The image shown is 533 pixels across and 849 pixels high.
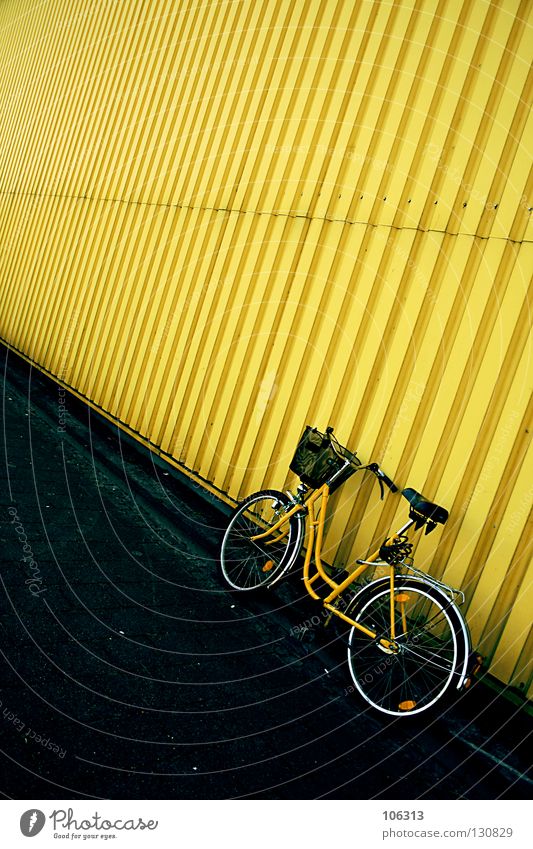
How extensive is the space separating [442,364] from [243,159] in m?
3.20

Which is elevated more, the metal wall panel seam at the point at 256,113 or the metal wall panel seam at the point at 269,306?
the metal wall panel seam at the point at 256,113

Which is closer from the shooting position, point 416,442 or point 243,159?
point 416,442

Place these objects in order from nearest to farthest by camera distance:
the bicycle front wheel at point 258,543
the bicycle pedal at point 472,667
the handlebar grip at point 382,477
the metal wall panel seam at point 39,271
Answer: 1. the bicycle pedal at point 472,667
2. the handlebar grip at point 382,477
3. the bicycle front wheel at point 258,543
4. the metal wall panel seam at point 39,271

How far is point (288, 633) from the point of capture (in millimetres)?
4594

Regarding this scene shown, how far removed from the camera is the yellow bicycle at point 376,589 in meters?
3.76

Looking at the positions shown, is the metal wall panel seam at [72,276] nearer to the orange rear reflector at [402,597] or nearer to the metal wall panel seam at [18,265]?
the metal wall panel seam at [18,265]

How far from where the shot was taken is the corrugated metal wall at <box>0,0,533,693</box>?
13.8 ft

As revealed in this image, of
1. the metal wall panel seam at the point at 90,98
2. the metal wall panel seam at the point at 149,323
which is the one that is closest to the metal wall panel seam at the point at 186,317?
the metal wall panel seam at the point at 149,323

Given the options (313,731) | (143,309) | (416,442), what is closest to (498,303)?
(416,442)

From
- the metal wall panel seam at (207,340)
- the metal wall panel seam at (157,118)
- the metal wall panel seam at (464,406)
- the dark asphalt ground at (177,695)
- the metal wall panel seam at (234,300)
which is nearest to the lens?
the dark asphalt ground at (177,695)

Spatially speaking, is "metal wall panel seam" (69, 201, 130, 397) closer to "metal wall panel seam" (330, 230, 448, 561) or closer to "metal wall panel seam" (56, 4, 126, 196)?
"metal wall panel seam" (56, 4, 126, 196)

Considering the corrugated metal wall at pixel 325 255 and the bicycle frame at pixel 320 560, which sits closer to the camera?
the bicycle frame at pixel 320 560

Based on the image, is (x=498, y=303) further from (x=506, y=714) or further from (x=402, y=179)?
(x=506, y=714)

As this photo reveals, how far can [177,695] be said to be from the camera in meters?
3.46
